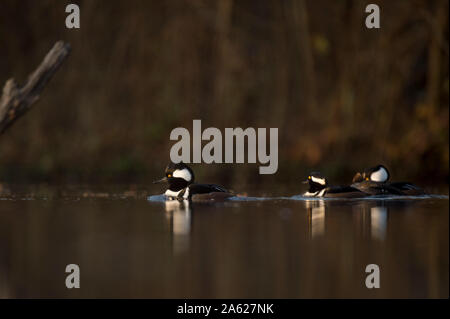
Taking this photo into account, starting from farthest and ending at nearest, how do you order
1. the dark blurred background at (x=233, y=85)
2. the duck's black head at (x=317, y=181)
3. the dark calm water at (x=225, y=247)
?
1. the dark blurred background at (x=233, y=85)
2. the duck's black head at (x=317, y=181)
3. the dark calm water at (x=225, y=247)

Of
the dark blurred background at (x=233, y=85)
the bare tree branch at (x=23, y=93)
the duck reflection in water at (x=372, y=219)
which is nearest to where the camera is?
the duck reflection in water at (x=372, y=219)

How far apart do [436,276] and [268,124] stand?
12737mm

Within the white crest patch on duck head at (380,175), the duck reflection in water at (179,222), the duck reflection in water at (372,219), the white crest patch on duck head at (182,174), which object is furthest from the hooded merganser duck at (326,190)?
the duck reflection in water at (179,222)

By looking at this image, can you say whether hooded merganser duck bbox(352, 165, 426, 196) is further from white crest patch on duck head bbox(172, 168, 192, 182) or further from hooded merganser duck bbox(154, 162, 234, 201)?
white crest patch on duck head bbox(172, 168, 192, 182)

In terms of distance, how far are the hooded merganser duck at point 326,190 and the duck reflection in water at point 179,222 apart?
1.75m

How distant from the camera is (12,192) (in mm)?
13609

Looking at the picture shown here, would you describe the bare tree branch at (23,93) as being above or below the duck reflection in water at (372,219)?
above

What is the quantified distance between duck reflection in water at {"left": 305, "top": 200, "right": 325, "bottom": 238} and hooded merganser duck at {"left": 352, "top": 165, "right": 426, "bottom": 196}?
0.71 m

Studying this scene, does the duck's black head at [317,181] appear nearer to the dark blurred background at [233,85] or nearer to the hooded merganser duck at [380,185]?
the hooded merganser duck at [380,185]

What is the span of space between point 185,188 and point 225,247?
450 centimetres

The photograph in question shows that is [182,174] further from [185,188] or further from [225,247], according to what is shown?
[225,247]

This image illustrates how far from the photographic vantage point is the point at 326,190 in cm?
1250

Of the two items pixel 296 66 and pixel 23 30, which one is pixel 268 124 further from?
pixel 23 30

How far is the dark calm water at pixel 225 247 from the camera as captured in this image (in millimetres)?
6391
